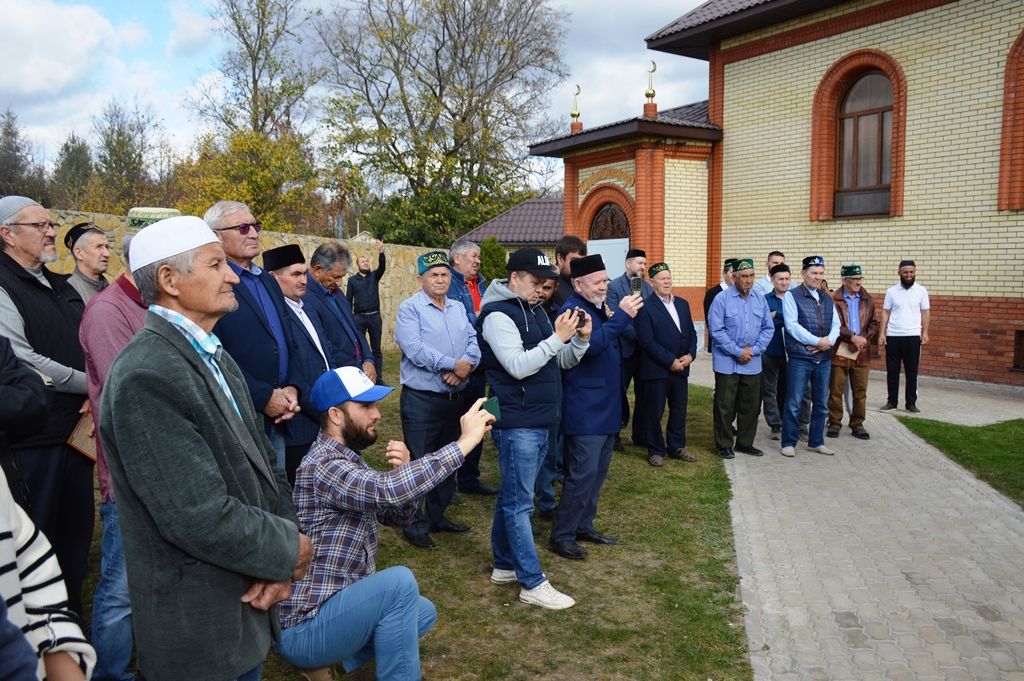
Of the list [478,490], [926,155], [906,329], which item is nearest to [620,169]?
[926,155]

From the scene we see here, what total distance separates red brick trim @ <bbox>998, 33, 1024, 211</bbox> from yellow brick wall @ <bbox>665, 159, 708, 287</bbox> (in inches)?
240

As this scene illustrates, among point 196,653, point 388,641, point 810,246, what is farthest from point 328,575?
point 810,246

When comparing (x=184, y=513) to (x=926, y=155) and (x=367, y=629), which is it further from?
(x=926, y=155)

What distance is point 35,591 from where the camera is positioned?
5.35 feet

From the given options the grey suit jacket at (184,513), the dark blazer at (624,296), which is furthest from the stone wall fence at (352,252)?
the grey suit jacket at (184,513)

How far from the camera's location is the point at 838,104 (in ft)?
48.1

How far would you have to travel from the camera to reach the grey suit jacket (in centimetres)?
201

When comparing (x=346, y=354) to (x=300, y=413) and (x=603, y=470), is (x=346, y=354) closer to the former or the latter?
(x=300, y=413)

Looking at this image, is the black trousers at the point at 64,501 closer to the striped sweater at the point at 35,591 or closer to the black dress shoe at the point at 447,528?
the striped sweater at the point at 35,591

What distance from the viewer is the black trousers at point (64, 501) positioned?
3514 mm

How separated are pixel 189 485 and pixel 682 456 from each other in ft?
21.7

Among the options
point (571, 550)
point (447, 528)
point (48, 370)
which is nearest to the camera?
point (48, 370)

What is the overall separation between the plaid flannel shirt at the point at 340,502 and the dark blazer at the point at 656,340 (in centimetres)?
510

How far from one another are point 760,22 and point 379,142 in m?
19.3
